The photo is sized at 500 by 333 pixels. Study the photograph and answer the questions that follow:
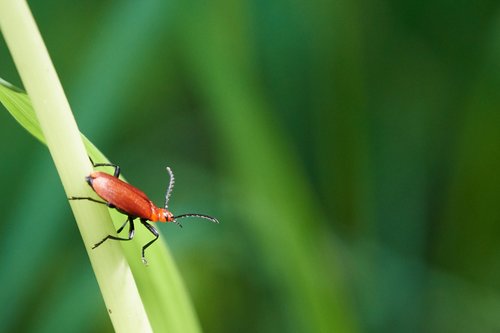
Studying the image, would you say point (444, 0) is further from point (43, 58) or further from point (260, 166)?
point (43, 58)

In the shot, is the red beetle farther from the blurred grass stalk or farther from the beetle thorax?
the beetle thorax

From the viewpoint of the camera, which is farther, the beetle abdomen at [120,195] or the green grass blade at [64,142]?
the beetle abdomen at [120,195]

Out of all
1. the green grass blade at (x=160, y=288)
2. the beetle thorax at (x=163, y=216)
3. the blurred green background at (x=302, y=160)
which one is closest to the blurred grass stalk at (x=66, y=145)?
the green grass blade at (x=160, y=288)

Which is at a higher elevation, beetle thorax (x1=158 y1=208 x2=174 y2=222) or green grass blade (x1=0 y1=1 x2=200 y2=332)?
green grass blade (x1=0 y1=1 x2=200 y2=332)

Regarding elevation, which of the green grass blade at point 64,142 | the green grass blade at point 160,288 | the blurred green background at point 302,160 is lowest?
the blurred green background at point 302,160

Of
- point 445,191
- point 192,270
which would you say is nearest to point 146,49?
point 192,270

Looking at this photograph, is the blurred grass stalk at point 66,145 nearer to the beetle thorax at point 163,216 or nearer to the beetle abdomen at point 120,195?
the beetle abdomen at point 120,195

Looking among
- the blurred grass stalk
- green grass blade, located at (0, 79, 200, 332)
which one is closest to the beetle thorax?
green grass blade, located at (0, 79, 200, 332)
